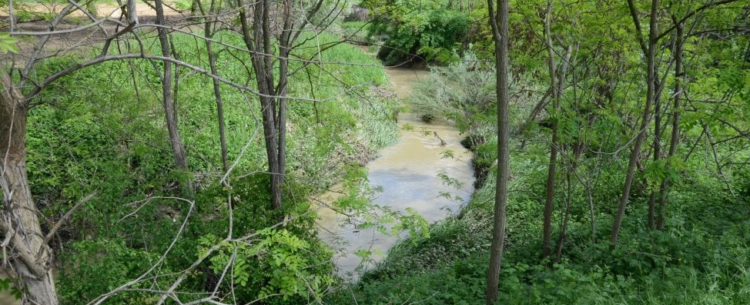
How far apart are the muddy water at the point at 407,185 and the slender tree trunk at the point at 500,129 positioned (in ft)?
7.04

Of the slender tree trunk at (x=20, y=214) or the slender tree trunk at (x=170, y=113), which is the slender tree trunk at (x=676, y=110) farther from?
the slender tree trunk at (x=170, y=113)

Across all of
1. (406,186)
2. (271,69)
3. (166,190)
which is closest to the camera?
(271,69)

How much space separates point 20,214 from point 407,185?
24.0ft

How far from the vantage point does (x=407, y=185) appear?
9516 millimetres

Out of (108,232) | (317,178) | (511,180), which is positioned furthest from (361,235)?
(108,232)

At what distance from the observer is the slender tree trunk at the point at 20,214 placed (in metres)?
2.39

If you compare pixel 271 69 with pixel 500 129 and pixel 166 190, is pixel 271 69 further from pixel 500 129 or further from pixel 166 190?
pixel 166 190

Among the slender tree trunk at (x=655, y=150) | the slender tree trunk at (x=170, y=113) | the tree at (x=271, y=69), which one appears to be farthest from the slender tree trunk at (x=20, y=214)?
the slender tree trunk at (x=655, y=150)

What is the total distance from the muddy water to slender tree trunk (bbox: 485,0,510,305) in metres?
2.15

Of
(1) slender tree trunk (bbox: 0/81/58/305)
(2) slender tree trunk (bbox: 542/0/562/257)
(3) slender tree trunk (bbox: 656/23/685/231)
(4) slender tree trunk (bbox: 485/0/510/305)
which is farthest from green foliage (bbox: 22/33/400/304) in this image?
(3) slender tree trunk (bbox: 656/23/685/231)

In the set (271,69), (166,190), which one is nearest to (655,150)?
(271,69)

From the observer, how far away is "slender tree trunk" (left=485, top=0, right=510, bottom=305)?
3.73 m

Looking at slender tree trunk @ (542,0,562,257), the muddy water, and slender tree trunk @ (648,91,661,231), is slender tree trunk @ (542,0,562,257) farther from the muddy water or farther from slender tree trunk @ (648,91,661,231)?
the muddy water

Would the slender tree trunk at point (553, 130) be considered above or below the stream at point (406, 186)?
above
